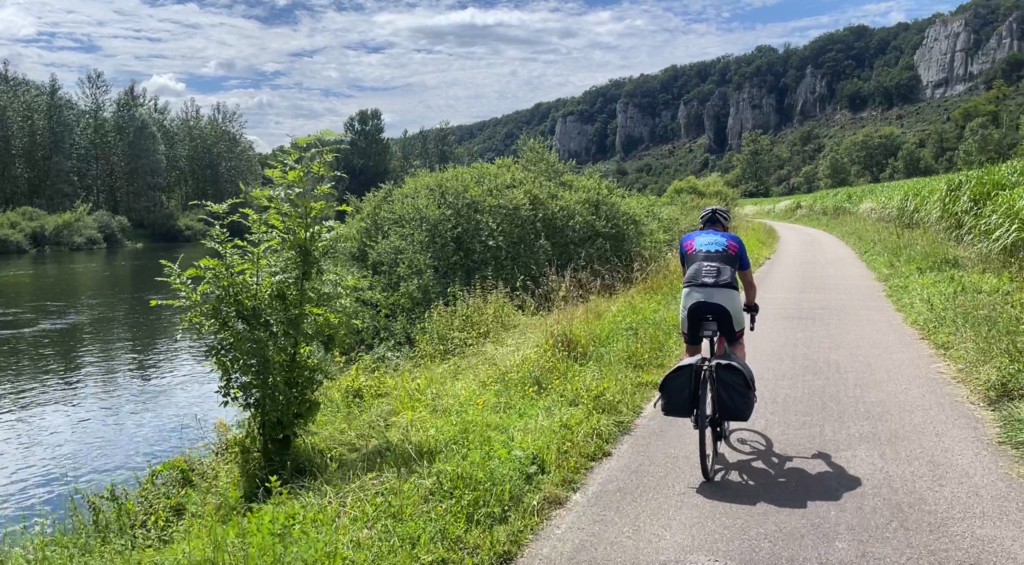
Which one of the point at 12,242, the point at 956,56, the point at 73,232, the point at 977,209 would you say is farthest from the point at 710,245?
the point at 956,56

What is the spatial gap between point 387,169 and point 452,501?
96443mm

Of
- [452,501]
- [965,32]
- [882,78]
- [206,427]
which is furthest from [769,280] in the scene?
[965,32]

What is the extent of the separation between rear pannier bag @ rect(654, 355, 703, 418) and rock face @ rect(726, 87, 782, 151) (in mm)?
162049

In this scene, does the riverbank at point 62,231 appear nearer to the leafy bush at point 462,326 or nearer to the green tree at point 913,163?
the leafy bush at point 462,326

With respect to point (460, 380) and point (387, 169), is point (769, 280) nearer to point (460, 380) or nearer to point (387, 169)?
point (460, 380)

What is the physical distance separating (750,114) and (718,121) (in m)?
8.82

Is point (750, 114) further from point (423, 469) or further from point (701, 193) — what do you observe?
point (423, 469)

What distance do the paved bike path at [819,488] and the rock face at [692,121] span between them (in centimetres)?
17439

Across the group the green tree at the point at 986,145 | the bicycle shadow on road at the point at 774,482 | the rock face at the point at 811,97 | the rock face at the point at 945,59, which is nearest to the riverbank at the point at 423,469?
the bicycle shadow on road at the point at 774,482

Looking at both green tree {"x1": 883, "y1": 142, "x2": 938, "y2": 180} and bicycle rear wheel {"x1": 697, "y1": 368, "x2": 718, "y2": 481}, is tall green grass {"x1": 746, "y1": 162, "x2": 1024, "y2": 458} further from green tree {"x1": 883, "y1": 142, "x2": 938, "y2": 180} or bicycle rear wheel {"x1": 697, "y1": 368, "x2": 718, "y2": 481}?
green tree {"x1": 883, "y1": 142, "x2": 938, "y2": 180}

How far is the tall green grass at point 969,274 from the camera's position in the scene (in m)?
6.38

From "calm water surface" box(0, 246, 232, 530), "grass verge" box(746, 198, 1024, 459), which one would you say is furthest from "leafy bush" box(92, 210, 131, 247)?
"grass verge" box(746, 198, 1024, 459)

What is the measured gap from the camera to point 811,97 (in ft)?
494

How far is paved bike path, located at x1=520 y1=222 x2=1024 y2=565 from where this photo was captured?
377 centimetres
